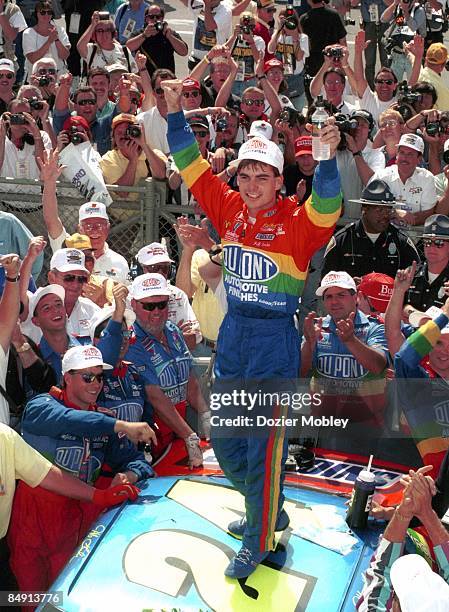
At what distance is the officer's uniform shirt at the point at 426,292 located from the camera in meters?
7.73

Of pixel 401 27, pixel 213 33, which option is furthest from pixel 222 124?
pixel 401 27

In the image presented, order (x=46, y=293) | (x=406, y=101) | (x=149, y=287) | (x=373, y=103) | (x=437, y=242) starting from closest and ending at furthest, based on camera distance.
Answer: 1. (x=149, y=287)
2. (x=46, y=293)
3. (x=437, y=242)
4. (x=406, y=101)
5. (x=373, y=103)

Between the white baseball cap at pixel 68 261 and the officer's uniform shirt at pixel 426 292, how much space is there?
2.36m

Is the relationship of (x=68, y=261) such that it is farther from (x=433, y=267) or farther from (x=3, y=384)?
(x=433, y=267)

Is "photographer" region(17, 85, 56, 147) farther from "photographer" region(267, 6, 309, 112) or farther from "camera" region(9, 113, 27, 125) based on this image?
"photographer" region(267, 6, 309, 112)

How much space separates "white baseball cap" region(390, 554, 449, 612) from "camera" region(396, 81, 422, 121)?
6.96m

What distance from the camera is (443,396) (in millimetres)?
6262

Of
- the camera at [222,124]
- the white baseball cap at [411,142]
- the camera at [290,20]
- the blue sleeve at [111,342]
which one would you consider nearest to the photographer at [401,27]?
the camera at [290,20]

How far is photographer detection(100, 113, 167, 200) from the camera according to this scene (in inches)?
367

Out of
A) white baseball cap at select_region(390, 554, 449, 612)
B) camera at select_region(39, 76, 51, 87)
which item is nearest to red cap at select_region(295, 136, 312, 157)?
camera at select_region(39, 76, 51, 87)

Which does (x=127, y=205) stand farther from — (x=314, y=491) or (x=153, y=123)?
(x=314, y=491)

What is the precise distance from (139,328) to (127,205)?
9.56 feet

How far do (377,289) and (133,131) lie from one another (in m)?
2.94

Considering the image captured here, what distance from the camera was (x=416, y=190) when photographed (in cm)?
901
